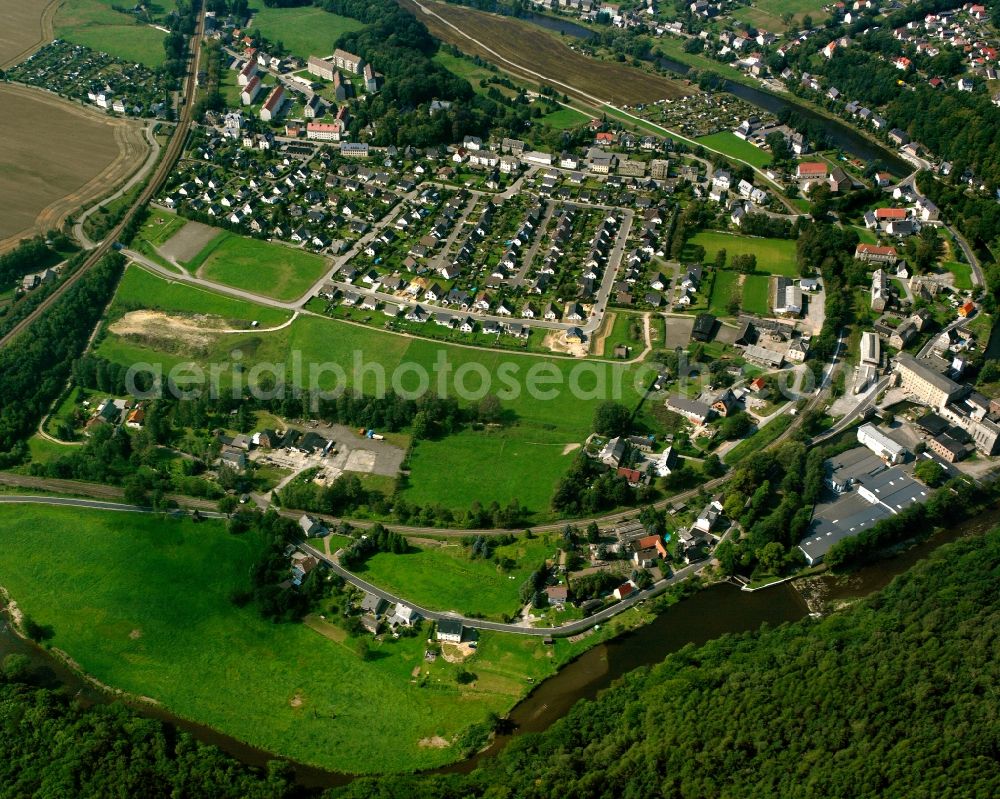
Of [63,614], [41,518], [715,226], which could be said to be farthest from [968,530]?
[41,518]

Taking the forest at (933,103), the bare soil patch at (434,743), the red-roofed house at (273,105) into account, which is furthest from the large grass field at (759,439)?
the red-roofed house at (273,105)

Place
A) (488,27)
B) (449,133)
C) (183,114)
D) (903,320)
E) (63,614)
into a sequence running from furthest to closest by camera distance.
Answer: (488,27) < (183,114) < (449,133) < (903,320) < (63,614)

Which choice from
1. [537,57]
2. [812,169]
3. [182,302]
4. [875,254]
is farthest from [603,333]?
[537,57]

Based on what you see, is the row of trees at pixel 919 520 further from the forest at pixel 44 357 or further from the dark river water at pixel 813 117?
the forest at pixel 44 357

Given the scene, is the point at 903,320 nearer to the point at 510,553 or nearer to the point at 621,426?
the point at 621,426

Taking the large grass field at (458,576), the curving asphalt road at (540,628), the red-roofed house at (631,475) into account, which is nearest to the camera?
the curving asphalt road at (540,628)

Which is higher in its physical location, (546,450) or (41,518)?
(546,450)
